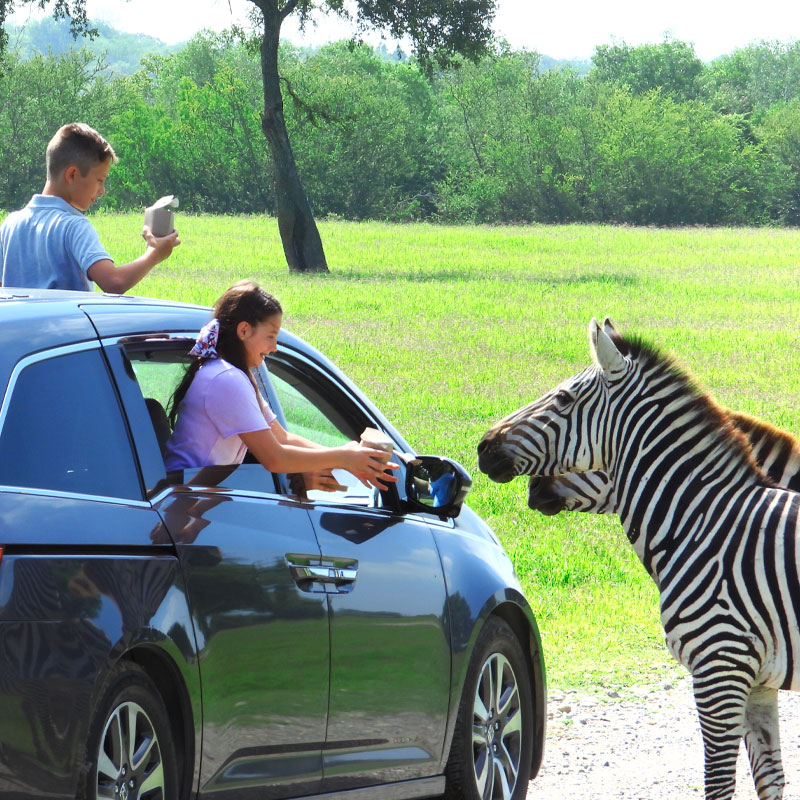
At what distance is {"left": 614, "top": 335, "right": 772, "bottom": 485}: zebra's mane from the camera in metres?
5.75

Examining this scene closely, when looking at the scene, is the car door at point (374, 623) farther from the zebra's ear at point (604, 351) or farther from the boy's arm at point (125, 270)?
the zebra's ear at point (604, 351)

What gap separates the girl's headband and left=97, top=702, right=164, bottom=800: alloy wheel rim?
4.14 feet

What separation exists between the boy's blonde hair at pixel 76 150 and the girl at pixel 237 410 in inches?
54.3

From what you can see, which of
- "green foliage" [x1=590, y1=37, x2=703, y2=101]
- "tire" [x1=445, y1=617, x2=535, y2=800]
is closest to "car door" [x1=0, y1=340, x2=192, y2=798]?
"tire" [x1=445, y1=617, x2=535, y2=800]

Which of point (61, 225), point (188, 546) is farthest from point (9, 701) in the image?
point (61, 225)

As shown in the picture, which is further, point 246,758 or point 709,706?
point 709,706

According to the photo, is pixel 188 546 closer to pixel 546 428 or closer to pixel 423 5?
pixel 546 428

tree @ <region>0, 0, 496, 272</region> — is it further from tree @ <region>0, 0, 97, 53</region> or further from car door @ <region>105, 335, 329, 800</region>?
car door @ <region>105, 335, 329, 800</region>

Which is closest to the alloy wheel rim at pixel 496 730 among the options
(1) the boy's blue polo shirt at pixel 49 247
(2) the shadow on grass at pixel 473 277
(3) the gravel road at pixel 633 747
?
(3) the gravel road at pixel 633 747

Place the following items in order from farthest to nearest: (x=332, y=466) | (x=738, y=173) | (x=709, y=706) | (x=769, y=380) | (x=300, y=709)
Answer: (x=738, y=173)
(x=769, y=380)
(x=709, y=706)
(x=332, y=466)
(x=300, y=709)

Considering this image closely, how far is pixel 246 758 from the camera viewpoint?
381cm

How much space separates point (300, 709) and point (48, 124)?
293ft

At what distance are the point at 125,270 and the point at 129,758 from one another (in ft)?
7.64

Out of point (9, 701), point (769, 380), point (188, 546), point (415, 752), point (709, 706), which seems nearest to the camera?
point (9, 701)
